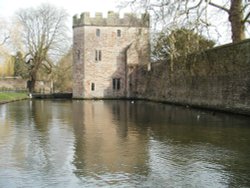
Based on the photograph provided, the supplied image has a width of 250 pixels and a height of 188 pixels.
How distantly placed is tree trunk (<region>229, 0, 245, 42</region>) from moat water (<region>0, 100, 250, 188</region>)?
8409 mm

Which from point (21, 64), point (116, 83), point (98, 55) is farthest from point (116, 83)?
point (21, 64)

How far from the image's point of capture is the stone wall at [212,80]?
63.1 ft

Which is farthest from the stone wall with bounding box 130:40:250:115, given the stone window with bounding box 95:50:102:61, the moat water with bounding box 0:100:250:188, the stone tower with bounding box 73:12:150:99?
the stone window with bounding box 95:50:102:61

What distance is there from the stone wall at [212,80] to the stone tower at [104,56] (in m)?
8.57

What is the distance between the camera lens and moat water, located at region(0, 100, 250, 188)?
6793mm

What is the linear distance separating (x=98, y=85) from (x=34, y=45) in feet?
42.2

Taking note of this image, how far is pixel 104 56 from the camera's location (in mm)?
42531

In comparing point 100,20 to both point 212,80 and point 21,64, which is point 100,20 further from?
point 212,80

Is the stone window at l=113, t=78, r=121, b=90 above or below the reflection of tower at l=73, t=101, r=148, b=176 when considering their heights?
above

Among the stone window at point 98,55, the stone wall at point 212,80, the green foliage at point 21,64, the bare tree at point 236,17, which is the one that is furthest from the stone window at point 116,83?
the bare tree at point 236,17

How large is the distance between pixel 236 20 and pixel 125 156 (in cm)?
1440

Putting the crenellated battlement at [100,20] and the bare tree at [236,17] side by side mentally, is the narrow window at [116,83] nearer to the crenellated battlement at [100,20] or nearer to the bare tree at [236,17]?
the crenellated battlement at [100,20]

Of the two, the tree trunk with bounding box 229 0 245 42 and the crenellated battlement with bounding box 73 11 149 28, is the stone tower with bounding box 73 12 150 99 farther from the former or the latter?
the tree trunk with bounding box 229 0 245 42

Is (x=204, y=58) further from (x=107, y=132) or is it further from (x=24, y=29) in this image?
(x=24, y=29)
